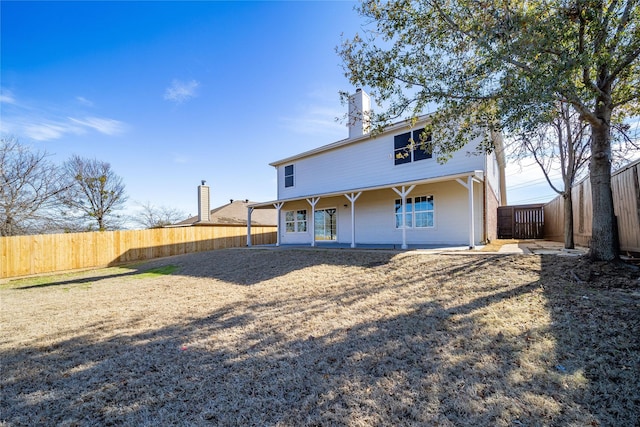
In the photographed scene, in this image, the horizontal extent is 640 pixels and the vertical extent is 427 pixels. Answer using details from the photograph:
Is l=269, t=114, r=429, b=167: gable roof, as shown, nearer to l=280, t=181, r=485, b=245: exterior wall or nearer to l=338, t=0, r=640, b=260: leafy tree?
l=280, t=181, r=485, b=245: exterior wall

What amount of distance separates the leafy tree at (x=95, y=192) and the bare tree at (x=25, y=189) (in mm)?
3574

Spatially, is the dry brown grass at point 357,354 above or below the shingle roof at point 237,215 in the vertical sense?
below

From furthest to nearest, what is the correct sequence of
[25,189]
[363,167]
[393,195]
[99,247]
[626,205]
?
[25,189], [99,247], [363,167], [393,195], [626,205]

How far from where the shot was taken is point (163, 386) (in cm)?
330

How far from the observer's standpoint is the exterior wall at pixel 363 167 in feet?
36.9

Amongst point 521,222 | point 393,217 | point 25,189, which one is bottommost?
point 521,222

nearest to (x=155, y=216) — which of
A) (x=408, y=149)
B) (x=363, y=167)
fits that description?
(x=363, y=167)

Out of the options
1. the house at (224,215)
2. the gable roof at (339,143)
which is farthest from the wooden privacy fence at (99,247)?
the gable roof at (339,143)

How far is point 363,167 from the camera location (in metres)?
14.1

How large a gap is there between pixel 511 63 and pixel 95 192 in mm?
31789

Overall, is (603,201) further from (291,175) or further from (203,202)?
(203,202)

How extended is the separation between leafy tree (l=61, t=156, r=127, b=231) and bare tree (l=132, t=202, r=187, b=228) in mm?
7528

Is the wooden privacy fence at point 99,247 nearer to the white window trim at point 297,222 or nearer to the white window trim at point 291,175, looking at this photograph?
the white window trim at point 297,222

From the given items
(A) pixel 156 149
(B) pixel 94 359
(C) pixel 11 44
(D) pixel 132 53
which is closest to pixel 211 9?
(D) pixel 132 53
